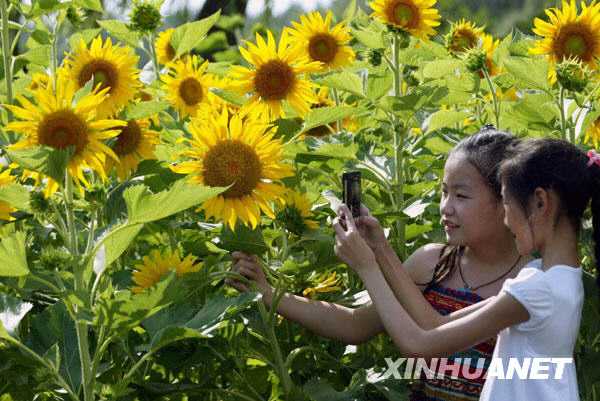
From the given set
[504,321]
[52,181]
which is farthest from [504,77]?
[52,181]

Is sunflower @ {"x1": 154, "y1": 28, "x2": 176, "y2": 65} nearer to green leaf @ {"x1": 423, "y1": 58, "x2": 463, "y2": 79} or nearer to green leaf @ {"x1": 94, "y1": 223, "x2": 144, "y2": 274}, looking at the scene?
green leaf @ {"x1": 423, "y1": 58, "x2": 463, "y2": 79}

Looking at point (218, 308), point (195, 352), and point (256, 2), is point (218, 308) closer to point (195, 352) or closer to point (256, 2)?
point (195, 352)

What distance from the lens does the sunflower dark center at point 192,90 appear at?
2490 mm

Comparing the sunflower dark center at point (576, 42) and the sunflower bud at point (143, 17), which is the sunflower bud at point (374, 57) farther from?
the sunflower bud at point (143, 17)

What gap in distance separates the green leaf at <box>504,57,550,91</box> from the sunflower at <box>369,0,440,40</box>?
251mm

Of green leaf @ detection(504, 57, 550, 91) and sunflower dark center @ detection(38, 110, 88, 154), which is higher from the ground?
green leaf @ detection(504, 57, 550, 91)

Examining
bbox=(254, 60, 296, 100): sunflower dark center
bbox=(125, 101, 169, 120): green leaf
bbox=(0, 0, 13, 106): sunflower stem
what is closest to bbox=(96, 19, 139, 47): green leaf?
bbox=(0, 0, 13, 106): sunflower stem

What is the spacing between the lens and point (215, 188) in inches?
62.3

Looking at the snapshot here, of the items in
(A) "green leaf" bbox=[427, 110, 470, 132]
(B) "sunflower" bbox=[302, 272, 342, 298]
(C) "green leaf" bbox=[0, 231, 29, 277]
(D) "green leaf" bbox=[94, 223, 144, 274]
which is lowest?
(C) "green leaf" bbox=[0, 231, 29, 277]

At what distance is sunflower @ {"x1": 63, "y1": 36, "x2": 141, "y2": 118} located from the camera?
2303 mm

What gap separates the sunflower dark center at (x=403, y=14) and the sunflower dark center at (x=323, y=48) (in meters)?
0.31

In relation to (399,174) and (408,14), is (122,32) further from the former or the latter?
(399,174)

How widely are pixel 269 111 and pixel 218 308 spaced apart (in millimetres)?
665

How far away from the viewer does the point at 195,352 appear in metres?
1.96
